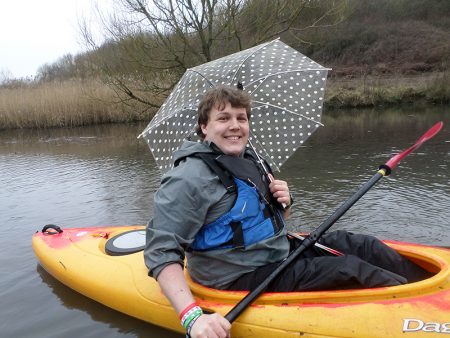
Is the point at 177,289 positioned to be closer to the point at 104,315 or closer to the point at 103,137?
the point at 104,315

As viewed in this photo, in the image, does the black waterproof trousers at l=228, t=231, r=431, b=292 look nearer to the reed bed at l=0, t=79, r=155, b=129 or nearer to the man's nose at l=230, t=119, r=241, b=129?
the man's nose at l=230, t=119, r=241, b=129

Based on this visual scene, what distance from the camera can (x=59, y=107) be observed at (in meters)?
15.5

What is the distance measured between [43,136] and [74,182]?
25.1 ft

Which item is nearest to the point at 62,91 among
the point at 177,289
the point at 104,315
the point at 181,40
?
the point at 181,40

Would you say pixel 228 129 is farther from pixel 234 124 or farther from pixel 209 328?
pixel 209 328

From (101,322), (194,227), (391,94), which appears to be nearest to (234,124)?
(194,227)

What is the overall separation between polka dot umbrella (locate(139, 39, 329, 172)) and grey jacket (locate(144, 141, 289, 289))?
0.55 m

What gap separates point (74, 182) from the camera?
7.32 meters

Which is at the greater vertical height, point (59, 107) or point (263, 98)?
point (263, 98)

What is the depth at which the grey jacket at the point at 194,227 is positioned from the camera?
6.59 feet

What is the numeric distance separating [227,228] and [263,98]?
1.16m

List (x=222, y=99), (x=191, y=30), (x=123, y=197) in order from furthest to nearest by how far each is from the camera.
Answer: (x=191, y=30) < (x=123, y=197) < (x=222, y=99)

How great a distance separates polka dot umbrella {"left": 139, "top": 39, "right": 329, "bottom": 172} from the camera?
8.93ft

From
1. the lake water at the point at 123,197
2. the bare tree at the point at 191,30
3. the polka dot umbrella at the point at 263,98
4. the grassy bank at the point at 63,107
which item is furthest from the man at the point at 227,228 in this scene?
the grassy bank at the point at 63,107
